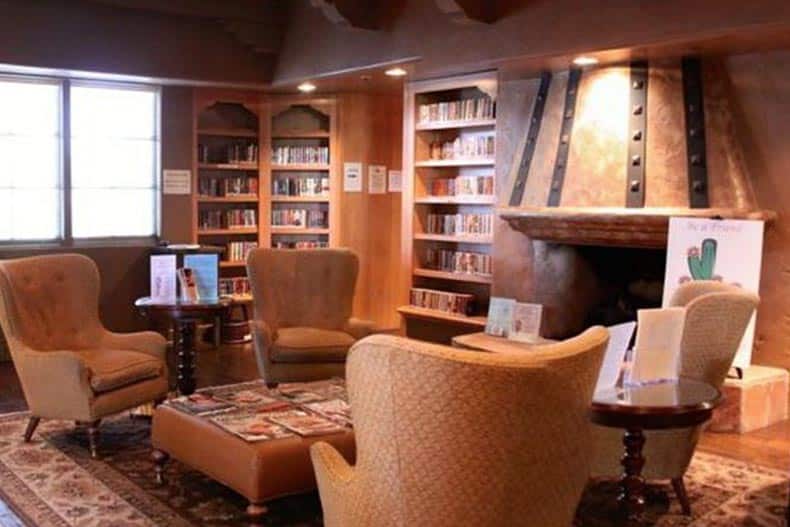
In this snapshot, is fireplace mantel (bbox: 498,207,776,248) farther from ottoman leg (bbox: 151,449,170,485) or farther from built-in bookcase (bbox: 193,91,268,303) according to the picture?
ottoman leg (bbox: 151,449,170,485)

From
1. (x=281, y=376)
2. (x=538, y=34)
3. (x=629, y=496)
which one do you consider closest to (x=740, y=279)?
(x=538, y=34)

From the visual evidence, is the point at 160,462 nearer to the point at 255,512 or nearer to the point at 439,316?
the point at 255,512

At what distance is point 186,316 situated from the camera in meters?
5.07

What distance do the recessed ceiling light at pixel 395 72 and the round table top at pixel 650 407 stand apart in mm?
4211

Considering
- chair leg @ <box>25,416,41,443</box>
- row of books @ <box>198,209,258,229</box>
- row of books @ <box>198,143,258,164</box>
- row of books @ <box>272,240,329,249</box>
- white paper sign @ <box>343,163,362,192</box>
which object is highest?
row of books @ <box>198,143,258,164</box>

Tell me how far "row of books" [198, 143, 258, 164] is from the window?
47cm

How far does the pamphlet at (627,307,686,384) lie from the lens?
3.14m

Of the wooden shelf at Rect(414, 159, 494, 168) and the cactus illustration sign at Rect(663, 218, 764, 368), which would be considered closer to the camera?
the cactus illustration sign at Rect(663, 218, 764, 368)

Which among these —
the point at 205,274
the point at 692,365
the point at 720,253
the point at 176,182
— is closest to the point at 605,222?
the point at 720,253

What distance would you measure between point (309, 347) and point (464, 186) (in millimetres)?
2366

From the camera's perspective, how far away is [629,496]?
3.15 m

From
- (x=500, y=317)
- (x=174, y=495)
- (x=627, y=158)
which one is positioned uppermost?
(x=627, y=158)

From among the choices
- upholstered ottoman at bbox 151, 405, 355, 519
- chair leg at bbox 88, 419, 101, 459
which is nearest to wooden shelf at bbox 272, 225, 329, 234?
chair leg at bbox 88, 419, 101, 459

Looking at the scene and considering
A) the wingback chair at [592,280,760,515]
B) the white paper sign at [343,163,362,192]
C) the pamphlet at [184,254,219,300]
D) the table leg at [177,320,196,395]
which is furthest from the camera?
the white paper sign at [343,163,362,192]
